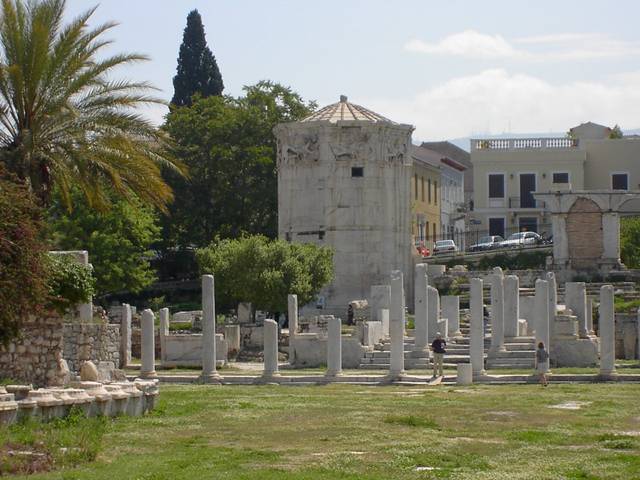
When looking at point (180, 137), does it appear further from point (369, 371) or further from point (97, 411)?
point (97, 411)

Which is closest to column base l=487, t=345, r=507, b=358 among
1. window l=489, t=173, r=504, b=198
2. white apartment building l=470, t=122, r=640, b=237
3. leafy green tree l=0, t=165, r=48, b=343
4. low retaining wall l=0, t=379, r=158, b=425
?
low retaining wall l=0, t=379, r=158, b=425

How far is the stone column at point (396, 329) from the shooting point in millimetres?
40938

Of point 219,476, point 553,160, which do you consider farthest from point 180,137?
point 219,476

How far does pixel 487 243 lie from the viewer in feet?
265

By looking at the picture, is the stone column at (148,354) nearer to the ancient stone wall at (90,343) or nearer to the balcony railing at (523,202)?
the ancient stone wall at (90,343)

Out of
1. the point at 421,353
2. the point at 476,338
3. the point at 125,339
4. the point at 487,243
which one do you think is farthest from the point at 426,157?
the point at 476,338

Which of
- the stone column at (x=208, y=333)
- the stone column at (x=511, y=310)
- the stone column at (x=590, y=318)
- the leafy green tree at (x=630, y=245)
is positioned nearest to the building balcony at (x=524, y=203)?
the leafy green tree at (x=630, y=245)

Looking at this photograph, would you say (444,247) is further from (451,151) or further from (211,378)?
(451,151)

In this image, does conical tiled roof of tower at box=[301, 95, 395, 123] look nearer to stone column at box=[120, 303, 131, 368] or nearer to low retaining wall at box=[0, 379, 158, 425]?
stone column at box=[120, 303, 131, 368]

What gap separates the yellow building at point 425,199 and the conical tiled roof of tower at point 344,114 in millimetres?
18476

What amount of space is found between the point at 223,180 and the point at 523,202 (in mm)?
18635

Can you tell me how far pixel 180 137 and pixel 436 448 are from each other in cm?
5365

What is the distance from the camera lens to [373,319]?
55469mm

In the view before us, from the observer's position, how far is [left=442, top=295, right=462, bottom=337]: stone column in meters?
53.1
